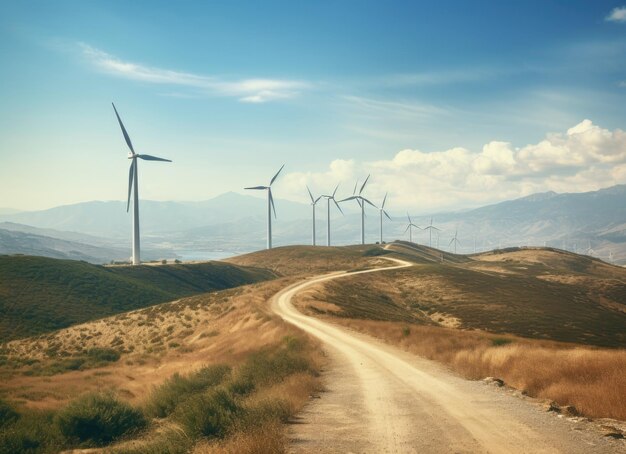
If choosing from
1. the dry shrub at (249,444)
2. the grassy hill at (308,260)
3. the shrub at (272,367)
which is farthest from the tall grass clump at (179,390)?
the grassy hill at (308,260)

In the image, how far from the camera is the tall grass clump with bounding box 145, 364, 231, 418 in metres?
21.0

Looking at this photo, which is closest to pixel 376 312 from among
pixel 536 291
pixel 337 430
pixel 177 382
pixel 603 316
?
pixel 177 382

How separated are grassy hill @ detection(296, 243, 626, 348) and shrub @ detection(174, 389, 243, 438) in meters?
42.8

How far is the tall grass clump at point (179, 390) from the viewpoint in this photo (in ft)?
68.7

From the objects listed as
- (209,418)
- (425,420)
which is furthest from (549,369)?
(209,418)

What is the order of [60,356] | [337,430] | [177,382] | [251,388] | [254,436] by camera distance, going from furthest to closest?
[60,356] < [177,382] < [251,388] < [337,430] < [254,436]

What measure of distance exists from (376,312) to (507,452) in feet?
181

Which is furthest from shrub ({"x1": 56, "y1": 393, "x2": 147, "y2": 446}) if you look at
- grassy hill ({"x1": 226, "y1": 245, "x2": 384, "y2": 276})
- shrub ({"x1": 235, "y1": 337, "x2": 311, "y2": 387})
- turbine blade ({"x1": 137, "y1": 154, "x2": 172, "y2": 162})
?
grassy hill ({"x1": 226, "y1": 245, "x2": 384, "y2": 276})

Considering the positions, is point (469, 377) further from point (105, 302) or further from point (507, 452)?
point (105, 302)

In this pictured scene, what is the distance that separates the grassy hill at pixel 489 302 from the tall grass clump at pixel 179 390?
33.4m

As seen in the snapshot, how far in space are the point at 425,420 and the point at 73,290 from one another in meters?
98.2

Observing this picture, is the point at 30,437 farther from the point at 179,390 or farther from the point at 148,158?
the point at 148,158

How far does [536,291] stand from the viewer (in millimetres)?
116312

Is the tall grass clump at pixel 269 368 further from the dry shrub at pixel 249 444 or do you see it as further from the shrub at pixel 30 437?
the dry shrub at pixel 249 444
